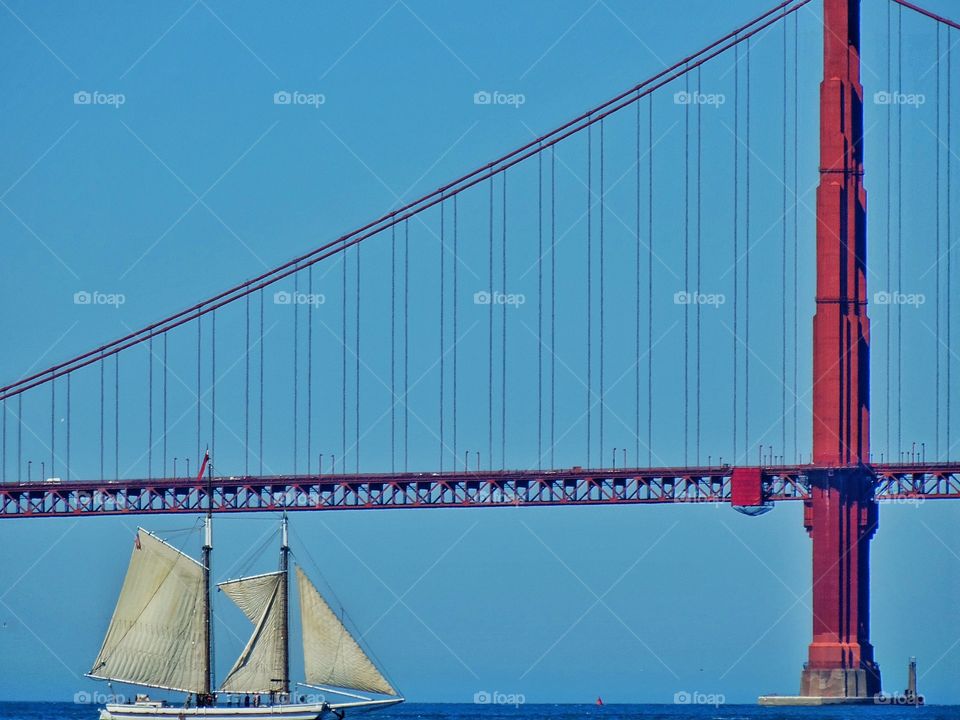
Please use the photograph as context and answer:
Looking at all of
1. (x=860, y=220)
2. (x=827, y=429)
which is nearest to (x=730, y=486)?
(x=827, y=429)

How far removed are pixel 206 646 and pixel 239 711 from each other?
170 inches

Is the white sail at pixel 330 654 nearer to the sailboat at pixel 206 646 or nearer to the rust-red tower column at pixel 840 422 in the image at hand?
the sailboat at pixel 206 646

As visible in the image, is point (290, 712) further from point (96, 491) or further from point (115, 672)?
point (96, 491)

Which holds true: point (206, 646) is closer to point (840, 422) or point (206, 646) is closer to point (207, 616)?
point (207, 616)

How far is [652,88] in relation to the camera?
10406 centimetres

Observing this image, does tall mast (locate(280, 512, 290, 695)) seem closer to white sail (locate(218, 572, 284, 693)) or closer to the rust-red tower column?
white sail (locate(218, 572, 284, 693))

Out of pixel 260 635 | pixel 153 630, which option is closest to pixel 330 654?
pixel 260 635

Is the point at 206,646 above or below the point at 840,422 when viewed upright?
below

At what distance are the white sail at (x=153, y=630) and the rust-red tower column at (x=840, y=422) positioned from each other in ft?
80.5

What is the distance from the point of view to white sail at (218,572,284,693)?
81.7 m

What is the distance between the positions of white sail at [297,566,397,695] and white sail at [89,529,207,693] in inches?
162

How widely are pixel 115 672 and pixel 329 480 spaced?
21.6 metres

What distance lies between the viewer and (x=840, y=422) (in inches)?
3809

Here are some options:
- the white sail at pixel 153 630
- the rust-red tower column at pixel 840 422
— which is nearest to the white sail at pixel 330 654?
the white sail at pixel 153 630
